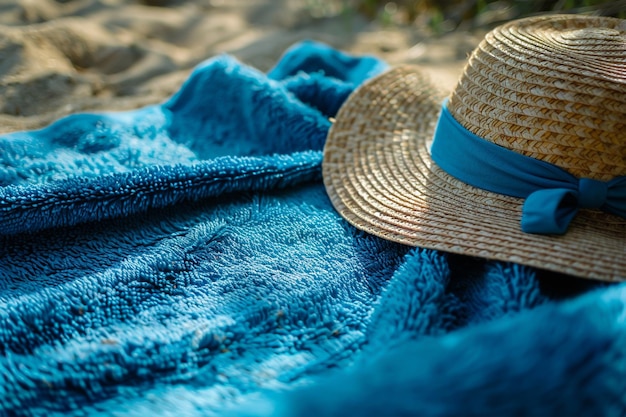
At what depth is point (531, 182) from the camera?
1.05 m

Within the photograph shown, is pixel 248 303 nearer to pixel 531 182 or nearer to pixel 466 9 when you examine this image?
pixel 531 182

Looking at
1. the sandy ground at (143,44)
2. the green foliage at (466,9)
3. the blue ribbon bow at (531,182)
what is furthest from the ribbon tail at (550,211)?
the green foliage at (466,9)

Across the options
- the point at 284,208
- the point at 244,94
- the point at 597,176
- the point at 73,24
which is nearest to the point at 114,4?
the point at 73,24

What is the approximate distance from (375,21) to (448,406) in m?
2.44

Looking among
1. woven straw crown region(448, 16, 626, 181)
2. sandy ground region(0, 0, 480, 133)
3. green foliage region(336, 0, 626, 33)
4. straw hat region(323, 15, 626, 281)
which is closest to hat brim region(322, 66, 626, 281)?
straw hat region(323, 15, 626, 281)

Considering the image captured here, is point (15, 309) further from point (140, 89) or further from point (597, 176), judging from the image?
point (140, 89)

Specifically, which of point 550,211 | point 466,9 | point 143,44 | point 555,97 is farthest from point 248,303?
point 466,9

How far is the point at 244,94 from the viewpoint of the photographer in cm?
A: 159

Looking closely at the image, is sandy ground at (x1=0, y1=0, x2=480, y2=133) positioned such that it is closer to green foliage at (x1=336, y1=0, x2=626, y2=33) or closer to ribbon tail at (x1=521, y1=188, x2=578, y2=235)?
green foliage at (x1=336, y1=0, x2=626, y2=33)

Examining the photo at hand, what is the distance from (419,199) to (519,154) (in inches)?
8.3

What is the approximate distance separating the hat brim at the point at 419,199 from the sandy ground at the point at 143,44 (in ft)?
0.70

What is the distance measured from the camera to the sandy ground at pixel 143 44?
5.94 ft

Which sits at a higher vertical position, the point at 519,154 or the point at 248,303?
the point at 519,154

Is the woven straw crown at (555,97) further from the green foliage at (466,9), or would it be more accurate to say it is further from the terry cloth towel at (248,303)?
the green foliage at (466,9)
